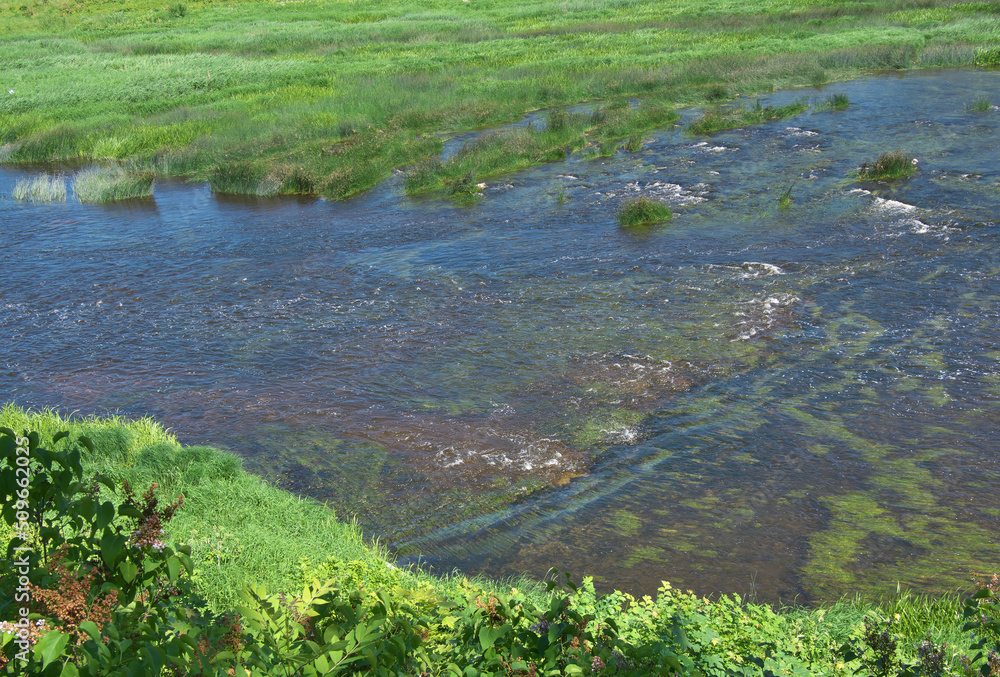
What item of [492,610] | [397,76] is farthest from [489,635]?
[397,76]

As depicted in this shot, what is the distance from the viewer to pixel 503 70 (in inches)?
1255

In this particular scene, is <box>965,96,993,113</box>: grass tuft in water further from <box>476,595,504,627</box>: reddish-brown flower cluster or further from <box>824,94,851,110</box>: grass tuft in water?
<box>476,595,504,627</box>: reddish-brown flower cluster

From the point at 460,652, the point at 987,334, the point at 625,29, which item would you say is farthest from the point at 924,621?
the point at 625,29

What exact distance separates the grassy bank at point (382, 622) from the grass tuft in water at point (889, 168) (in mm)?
12773

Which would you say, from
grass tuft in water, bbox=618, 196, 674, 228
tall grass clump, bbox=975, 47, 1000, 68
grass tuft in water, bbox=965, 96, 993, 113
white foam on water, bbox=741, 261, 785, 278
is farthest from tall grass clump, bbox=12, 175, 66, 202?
tall grass clump, bbox=975, 47, 1000, 68

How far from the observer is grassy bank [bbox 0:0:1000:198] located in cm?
2248

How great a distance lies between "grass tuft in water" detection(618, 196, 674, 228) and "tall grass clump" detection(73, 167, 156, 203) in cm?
1266

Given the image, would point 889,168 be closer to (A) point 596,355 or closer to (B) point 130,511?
(A) point 596,355

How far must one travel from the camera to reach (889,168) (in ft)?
55.0

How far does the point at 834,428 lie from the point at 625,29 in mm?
37735

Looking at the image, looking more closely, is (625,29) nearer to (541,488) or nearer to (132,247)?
(132,247)

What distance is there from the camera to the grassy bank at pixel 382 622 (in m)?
3.12

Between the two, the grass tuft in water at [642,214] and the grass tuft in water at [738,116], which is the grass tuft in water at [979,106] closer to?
the grass tuft in water at [738,116]

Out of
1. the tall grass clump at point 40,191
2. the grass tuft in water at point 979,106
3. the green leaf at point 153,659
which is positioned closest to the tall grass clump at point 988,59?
the grass tuft in water at point 979,106
